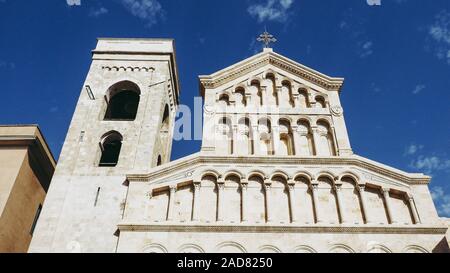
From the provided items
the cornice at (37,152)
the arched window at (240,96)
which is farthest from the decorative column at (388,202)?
the cornice at (37,152)

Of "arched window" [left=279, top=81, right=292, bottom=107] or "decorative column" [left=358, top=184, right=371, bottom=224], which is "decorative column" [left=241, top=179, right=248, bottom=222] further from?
"arched window" [left=279, top=81, right=292, bottom=107]

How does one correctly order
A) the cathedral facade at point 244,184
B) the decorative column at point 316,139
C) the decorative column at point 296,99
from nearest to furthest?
the cathedral facade at point 244,184, the decorative column at point 316,139, the decorative column at point 296,99

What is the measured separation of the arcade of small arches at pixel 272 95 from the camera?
2117cm

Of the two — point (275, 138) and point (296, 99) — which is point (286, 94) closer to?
point (296, 99)

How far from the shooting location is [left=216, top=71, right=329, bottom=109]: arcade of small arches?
21172 millimetres

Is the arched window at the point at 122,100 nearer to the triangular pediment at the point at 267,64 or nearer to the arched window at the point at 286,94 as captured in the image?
the triangular pediment at the point at 267,64

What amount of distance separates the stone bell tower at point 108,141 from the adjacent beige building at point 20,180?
169cm

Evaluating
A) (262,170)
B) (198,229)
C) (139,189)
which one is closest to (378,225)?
(262,170)

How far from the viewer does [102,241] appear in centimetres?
1617

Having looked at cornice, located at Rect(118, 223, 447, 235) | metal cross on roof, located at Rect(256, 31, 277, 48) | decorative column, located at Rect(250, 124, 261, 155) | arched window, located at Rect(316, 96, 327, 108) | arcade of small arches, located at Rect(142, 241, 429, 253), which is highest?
metal cross on roof, located at Rect(256, 31, 277, 48)

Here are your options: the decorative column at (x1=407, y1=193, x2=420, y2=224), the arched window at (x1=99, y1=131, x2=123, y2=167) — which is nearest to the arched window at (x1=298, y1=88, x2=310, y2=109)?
the decorative column at (x1=407, y1=193, x2=420, y2=224)

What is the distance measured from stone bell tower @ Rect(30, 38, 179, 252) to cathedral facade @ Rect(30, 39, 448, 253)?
6cm

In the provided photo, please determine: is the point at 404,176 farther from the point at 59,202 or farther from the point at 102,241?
the point at 59,202
